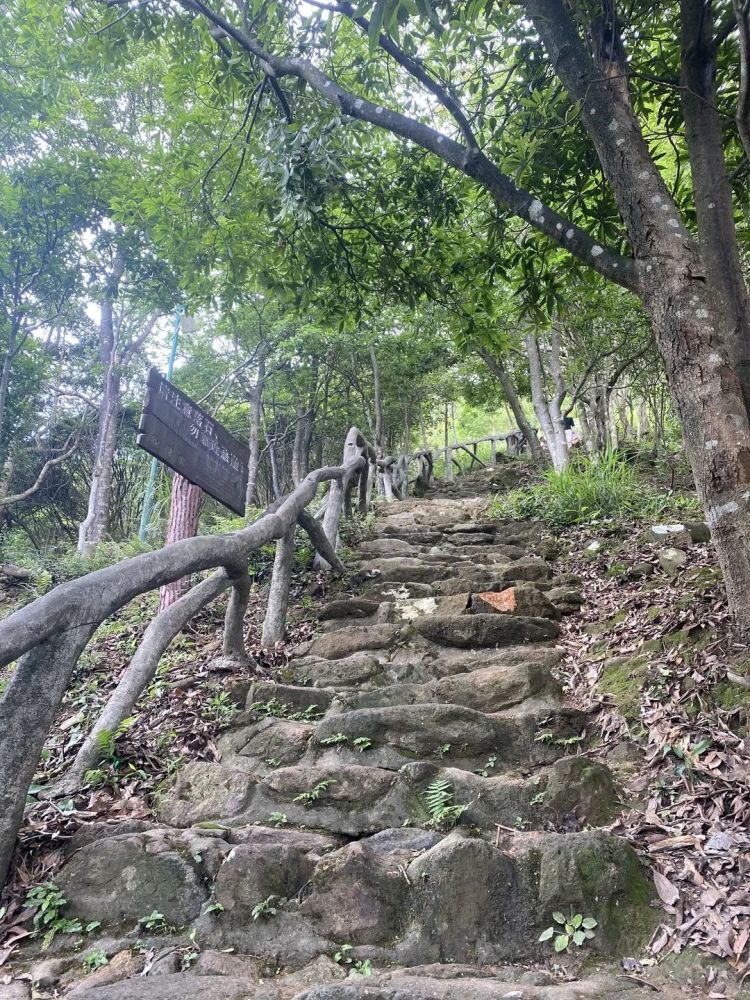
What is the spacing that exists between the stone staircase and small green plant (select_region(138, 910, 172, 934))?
0.11 feet

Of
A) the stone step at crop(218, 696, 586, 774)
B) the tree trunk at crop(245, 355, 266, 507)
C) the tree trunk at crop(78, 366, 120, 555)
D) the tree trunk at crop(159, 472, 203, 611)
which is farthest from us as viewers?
the tree trunk at crop(245, 355, 266, 507)

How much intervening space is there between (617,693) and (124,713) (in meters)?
2.42

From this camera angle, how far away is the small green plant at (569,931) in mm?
1802

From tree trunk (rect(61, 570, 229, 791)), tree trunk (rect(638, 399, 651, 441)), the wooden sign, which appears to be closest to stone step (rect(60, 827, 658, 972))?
tree trunk (rect(61, 570, 229, 791))

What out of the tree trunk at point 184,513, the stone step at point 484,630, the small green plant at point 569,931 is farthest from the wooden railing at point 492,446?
the small green plant at point 569,931

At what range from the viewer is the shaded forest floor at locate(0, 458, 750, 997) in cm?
191

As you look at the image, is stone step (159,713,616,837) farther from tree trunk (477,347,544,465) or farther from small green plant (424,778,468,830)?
tree trunk (477,347,544,465)

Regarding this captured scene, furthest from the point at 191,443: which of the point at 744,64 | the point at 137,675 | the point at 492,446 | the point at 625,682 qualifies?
the point at 492,446

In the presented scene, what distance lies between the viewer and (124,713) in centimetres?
289

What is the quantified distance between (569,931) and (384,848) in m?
0.69

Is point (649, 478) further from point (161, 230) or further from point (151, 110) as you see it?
point (151, 110)

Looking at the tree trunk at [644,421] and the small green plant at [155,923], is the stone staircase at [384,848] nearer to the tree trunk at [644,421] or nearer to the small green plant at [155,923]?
the small green plant at [155,923]

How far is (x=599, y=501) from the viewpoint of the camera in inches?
247

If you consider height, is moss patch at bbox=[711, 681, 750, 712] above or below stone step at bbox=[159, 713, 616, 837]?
above
